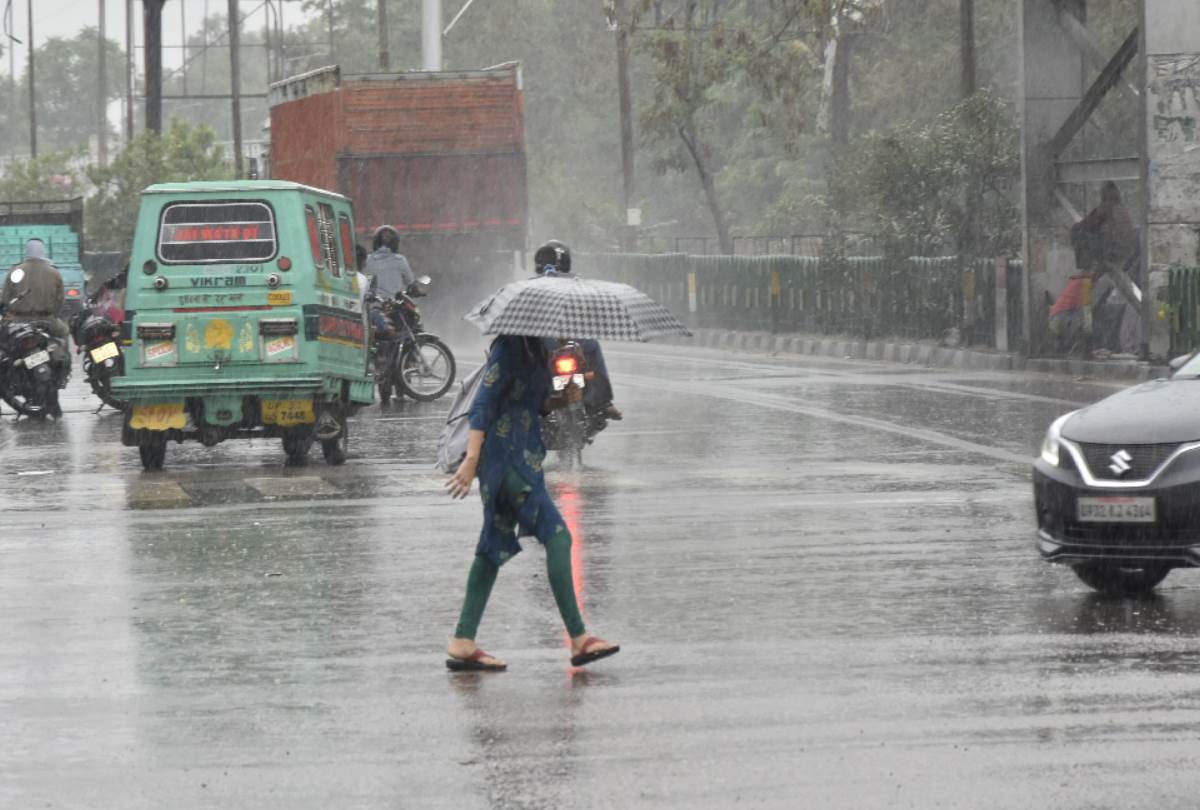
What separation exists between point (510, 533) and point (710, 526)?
4.36m

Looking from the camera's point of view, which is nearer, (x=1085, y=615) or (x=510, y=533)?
(x=510, y=533)

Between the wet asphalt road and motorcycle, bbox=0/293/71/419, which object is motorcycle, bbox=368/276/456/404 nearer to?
motorcycle, bbox=0/293/71/419

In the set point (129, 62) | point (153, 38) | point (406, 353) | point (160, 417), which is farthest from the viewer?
point (129, 62)

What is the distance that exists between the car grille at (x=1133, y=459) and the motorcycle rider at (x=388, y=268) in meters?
14.9

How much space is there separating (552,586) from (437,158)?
27205mm

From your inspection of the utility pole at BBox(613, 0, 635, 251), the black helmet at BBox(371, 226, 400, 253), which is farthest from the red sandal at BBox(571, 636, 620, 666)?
the utility pole at BBox(613, 0, 635, 251)

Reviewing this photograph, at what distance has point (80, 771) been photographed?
Result: 282 inches

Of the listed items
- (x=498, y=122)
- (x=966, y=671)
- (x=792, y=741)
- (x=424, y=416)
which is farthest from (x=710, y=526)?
(x=498, y=122)

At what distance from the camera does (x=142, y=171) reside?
67875 mm

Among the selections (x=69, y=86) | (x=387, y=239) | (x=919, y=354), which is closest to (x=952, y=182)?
(x=919, y=354)

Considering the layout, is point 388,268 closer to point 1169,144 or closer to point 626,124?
point 1169,144

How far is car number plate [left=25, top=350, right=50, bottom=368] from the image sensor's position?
23.0m

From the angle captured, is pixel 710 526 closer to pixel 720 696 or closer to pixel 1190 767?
pixel 720 696

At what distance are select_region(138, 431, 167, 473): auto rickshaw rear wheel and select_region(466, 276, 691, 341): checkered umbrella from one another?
8640 millimetres
